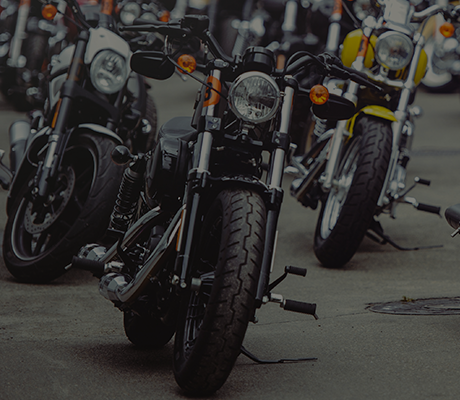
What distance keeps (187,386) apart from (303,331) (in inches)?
42.4

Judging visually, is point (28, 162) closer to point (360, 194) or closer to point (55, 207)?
point (55, 207)

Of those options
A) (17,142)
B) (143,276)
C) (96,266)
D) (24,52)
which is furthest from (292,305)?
(24,52)

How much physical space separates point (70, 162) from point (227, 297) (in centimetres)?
239

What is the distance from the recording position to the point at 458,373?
2961 millimetres

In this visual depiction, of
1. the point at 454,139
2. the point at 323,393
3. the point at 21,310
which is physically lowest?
the point at 21,310

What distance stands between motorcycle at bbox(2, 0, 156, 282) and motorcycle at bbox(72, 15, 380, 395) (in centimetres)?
102

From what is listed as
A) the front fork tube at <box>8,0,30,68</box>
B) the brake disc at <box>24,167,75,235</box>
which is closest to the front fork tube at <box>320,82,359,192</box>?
the brake disc at <box>24,167,75,235</box>

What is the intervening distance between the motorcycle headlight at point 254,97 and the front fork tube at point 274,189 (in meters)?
0.11

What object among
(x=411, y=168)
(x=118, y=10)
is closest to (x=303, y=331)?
(x=118, y=10)

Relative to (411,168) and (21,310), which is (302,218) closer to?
(411,168)

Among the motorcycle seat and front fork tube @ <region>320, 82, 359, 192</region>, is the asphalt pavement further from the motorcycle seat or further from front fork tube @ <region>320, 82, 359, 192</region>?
the motorcycle seat

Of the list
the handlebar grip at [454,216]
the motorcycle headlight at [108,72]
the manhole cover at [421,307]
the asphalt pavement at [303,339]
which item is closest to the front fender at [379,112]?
the asphalt pavement at [303,339]

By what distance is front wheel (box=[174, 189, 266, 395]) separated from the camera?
2.58 meters

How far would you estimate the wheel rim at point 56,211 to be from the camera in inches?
179
